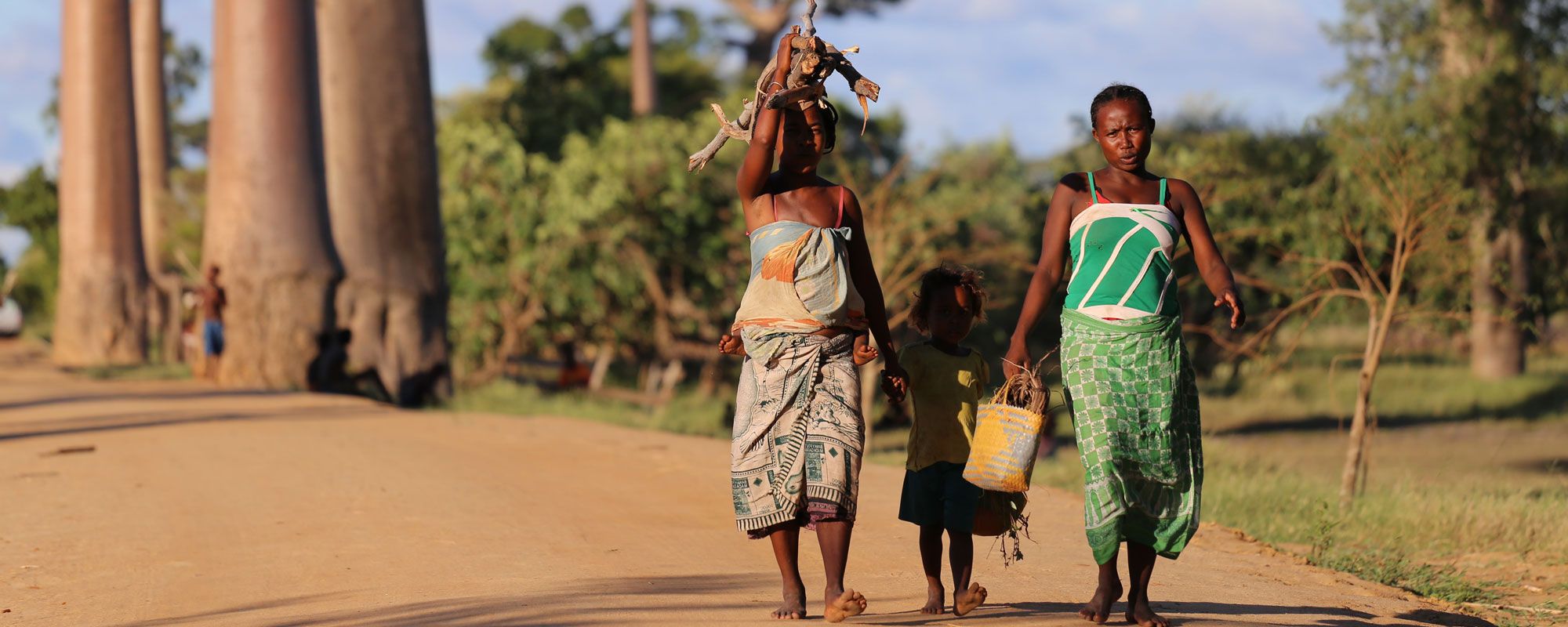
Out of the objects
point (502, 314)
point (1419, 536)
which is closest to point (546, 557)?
point (1419, 536)

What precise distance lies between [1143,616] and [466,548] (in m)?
2.86

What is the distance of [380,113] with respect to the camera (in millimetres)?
18047

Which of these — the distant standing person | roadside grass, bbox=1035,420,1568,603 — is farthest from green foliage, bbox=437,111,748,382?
roadside grass, bbox=1035,420,1568,603

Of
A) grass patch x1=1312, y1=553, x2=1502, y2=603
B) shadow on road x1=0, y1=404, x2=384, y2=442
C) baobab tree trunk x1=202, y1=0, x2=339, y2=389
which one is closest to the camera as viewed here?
grass patch x1=1312, y1=553, x2=1502, y2=603

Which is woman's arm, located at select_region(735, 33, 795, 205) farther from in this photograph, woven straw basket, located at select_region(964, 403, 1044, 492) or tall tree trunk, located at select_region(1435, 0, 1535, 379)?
tall tree trunk, located at select_region(1435, 0, 1535, 379)

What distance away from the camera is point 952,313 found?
17.5 ft

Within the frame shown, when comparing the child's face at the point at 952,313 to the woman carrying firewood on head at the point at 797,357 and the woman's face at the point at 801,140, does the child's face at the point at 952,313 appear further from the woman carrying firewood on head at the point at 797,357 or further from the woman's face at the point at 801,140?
the woman's face at the point at 801,140

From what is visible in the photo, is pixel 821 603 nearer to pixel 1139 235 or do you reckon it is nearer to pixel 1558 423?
pixel 1139 235

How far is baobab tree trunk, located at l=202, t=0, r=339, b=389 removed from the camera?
17.5 meters

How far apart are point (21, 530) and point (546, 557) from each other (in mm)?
2659

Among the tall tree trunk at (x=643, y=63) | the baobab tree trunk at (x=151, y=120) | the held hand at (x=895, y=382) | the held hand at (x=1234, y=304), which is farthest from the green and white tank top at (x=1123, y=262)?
the tall tree trunk at (x=643, y=63)

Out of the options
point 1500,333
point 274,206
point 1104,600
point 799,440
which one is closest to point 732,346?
point 799,440

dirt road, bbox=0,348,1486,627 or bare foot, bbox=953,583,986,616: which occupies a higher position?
bare foot, bbox=953,583,986,616

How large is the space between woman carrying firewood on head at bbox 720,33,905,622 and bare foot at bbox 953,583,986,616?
16.0 inches
